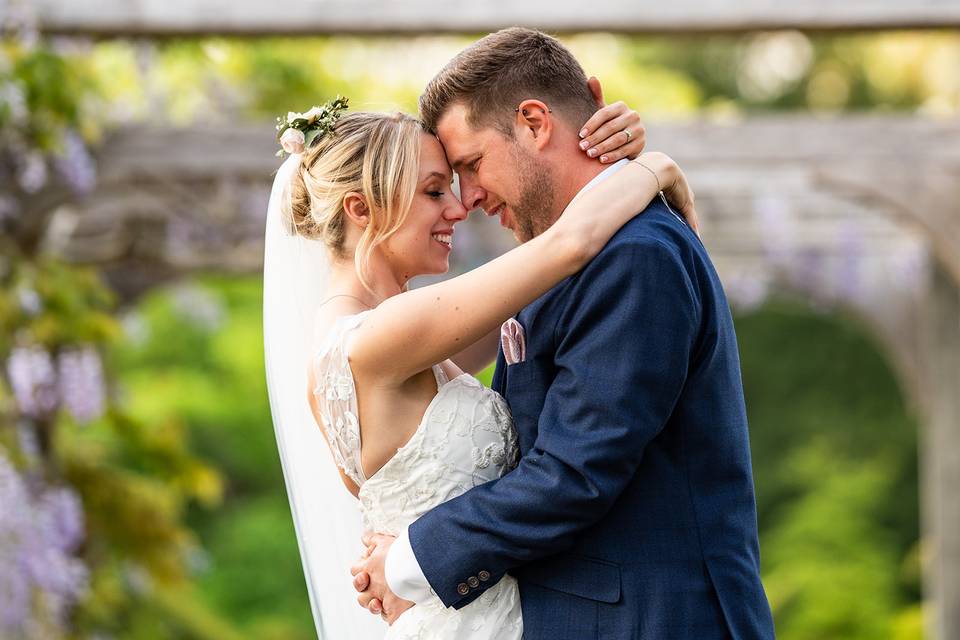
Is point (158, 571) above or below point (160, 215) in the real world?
below

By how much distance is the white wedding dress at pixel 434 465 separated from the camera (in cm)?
255

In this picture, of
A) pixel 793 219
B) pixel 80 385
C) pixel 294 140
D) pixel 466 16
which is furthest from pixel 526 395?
pixel 793 219

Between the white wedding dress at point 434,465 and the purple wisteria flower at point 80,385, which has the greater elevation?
the white wedding dress at point 434,465

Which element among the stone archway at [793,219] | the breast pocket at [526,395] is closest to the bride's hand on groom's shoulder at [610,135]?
the breast pocket at [526,395]

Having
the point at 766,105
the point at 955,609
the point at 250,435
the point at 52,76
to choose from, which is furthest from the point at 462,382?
the point at 766,105

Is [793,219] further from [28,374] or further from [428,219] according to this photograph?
[428,219]

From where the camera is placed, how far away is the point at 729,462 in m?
2.45

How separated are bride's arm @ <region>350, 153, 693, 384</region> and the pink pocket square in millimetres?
139

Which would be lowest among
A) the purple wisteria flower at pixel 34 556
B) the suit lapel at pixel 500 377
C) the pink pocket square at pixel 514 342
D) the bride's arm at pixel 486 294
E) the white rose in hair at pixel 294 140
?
the purple wisteria flower at pixel 34 556

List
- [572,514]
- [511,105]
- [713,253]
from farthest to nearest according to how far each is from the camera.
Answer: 1. [713,253]
2. [511,105]
3. [572,514]

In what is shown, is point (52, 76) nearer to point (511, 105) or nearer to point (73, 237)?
point (73, 237)

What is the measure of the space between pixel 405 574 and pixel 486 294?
20.0 inches

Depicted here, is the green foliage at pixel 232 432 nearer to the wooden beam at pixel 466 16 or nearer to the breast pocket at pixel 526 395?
the wooden beam at pixel 466 16

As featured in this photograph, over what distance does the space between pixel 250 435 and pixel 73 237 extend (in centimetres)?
624
